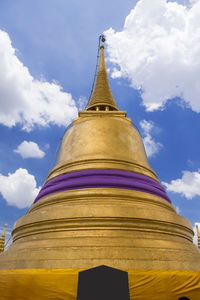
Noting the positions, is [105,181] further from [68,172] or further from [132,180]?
[68,172]

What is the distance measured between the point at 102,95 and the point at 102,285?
7678 millimetres

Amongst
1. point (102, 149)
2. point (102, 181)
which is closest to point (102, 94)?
point (102, 149)

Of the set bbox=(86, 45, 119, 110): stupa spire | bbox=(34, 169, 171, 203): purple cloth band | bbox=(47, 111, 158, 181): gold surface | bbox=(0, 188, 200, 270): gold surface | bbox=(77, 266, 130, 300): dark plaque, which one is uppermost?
bbox=(86, 45, 119, 110): stupa spire

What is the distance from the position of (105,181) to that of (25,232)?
5.58 ft

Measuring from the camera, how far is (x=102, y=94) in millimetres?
8359

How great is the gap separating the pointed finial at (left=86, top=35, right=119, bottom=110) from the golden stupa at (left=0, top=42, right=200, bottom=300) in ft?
9.90

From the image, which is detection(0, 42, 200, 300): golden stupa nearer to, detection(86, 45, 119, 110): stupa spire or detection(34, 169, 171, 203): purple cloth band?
detection(34, 169, 171, 203): purple cloth band

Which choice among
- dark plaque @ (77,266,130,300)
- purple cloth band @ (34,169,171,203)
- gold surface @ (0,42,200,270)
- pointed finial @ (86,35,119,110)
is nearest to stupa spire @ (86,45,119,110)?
pointed finial @ (86,35,119,110)

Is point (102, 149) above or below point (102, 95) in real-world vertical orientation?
below

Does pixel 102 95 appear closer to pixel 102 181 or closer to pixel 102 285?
pixel 102 181

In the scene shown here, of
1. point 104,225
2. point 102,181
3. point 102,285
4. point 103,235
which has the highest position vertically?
point 102,181

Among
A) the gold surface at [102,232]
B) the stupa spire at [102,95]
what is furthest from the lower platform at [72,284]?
the stupa spire at [102,95]

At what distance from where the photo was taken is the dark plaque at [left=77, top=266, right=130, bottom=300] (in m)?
1.27

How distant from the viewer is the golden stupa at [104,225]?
8.37 ft
